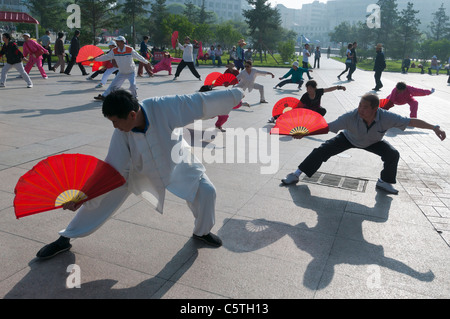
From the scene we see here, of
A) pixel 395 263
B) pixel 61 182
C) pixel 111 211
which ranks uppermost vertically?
pixel 61 182

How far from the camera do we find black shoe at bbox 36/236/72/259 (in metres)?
3.51

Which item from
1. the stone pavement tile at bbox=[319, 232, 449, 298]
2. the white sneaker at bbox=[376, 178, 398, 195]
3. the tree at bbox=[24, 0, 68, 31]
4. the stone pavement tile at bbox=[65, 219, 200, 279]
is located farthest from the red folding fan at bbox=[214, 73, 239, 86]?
the tree at bbox=[24, 0, 68, 31]

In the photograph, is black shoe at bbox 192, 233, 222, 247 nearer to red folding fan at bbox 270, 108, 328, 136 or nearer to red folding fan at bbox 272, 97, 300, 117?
red folding fan at bbox 270, 108, 328, 136

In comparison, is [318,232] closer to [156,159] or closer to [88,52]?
[156,159]

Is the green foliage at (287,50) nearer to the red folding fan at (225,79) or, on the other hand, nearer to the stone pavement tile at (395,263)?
the red folding fan at (225,79)

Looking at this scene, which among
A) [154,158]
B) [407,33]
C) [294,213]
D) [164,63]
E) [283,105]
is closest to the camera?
[154,158]

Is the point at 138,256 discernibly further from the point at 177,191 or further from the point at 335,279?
the point at 335,279

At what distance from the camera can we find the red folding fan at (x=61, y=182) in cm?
306

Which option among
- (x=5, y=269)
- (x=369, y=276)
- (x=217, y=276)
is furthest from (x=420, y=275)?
(x=5, y=269)

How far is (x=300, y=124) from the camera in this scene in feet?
17.2

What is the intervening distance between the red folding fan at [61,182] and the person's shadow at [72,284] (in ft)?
1.95

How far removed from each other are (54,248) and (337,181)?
4.14 meters

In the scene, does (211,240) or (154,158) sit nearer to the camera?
(154,158)

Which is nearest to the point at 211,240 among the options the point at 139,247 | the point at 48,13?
the point at 139,247
